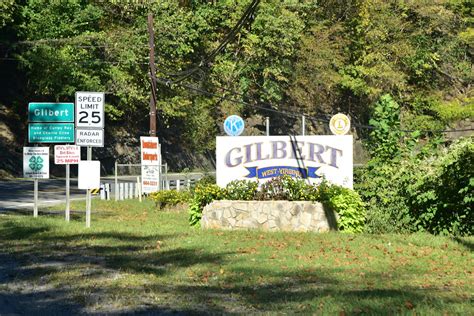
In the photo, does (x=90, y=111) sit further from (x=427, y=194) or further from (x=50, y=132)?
(x=427, y=194)

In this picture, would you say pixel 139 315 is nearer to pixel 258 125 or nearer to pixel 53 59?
pixel 53 59

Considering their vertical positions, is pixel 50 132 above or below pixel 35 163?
above

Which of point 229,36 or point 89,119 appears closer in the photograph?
point 89,119

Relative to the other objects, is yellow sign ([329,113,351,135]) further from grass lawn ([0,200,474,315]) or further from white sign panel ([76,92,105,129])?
white sign panel ([76,92,105,129])

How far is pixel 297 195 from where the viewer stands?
20531 mm

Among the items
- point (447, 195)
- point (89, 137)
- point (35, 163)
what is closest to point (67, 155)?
point (35, 163)

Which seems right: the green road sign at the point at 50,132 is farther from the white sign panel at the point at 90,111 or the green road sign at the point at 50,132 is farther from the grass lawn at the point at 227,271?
the grass lawn at the point at 227,271

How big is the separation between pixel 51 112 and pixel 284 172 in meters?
7.06

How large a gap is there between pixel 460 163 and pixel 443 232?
5.91ft

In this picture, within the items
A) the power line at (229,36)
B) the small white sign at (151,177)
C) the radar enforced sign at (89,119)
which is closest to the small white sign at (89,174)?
the radar enforced sign at (89,119)

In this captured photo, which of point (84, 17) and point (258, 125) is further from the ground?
point (84, 17)

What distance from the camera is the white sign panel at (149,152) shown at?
3372 centimetres

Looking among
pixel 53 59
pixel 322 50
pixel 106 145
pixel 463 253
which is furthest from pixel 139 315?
pixel 322 50

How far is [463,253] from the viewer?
15.6 meters
